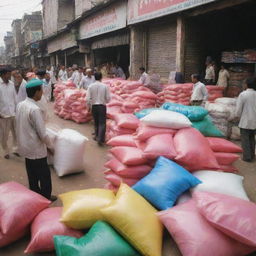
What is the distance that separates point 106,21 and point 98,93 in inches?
291

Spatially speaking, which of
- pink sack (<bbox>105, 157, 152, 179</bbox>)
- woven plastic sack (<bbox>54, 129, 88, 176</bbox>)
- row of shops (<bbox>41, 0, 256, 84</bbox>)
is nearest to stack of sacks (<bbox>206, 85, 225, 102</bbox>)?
row of shops (<bbox>41, 0, 256, 84</bbox>)

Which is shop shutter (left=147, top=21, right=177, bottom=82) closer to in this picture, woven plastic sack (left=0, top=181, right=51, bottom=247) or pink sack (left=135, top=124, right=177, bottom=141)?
pink sack (left=135, top=124, right=177, bottom=141)

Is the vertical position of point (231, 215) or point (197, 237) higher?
point (231, 215)

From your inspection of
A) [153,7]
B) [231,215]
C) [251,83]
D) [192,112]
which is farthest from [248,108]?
[153,7]

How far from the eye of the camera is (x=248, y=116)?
4742mm

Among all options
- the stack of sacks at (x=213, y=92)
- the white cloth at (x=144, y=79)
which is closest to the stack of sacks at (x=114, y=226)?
the stack of sacks at (x=213, y=92)

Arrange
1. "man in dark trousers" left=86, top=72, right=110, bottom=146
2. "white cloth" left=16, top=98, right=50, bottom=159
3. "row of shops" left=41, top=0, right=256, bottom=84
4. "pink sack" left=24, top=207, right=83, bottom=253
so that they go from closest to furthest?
"pink sack" left=24, top=207, right=83, bottom=253
"white cloth" left=16, top=98, right=50, bottom=159
"man in dark trousers" left=86, top=72, right=110, bottom=146
"row of shops" left=41, top=0, right=256, bottom=84

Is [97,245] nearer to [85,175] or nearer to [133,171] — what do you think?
[133,171]

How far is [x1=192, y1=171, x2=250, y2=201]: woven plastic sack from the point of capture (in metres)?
2.55

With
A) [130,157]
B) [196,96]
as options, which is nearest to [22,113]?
[130,157]

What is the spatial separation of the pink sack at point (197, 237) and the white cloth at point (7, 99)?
3548mm

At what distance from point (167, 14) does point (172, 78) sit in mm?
1816

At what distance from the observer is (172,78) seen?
8289 mm

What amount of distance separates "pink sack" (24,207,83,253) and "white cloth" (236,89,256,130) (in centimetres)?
351
